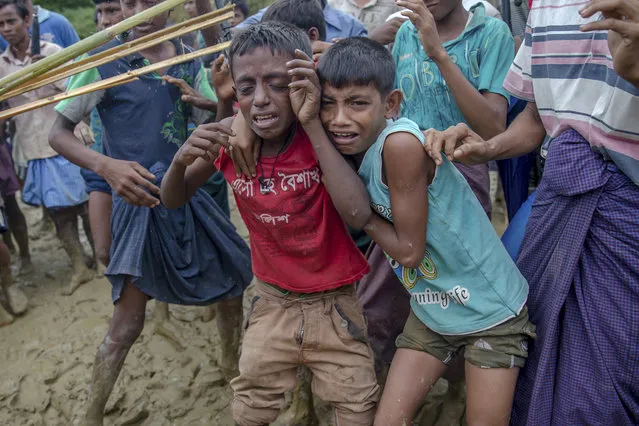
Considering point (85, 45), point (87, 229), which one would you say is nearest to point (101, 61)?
point (85, 45)

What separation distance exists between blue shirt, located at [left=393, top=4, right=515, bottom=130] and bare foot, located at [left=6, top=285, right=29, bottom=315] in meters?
2.83

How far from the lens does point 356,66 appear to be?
6.13 feet

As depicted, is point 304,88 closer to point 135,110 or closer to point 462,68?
point 462,68

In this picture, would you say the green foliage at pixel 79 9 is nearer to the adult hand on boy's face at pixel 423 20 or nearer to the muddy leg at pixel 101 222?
the muddy leg at pixel 101 222

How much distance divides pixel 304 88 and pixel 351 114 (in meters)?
0.16

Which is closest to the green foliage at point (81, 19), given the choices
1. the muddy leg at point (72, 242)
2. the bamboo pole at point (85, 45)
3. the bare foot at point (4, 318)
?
the muddy leg at point (72, 242)

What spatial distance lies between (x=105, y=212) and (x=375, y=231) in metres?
1.92

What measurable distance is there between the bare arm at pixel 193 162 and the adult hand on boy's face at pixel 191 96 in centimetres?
49

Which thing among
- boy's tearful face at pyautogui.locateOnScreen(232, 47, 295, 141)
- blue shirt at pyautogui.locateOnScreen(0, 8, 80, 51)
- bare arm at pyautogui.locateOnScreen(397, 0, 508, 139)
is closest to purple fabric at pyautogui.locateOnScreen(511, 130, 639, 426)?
bare arm at pyautogui.locateOnScreen(397, 0, 508, 139)

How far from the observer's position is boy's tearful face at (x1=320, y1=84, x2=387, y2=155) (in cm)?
189

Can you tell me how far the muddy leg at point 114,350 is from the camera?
2.61 metres

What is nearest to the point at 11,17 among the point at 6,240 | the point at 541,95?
the point at 6,240

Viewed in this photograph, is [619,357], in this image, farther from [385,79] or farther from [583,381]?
[385,79]

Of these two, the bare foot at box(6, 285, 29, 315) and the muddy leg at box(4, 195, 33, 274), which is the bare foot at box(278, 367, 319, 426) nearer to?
the bare foot at box(6, 285, 29, 315)
